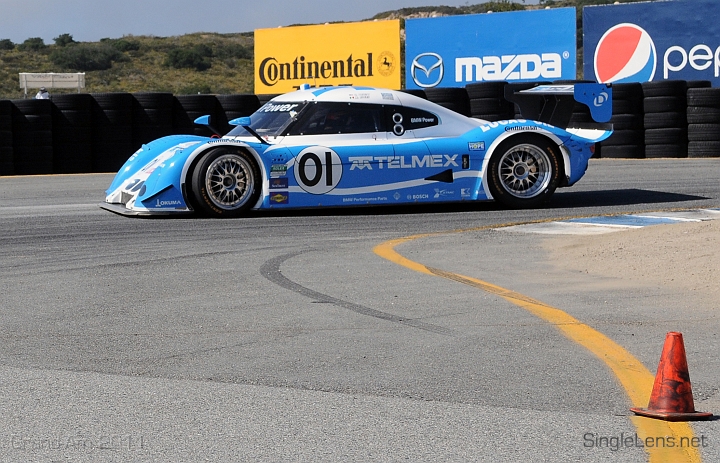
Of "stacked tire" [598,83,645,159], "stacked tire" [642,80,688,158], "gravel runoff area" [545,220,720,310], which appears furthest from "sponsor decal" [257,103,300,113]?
"stacked tire" [642,80,688,158]

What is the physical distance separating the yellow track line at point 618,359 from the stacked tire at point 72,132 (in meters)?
10.7

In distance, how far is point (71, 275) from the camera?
7.89 m

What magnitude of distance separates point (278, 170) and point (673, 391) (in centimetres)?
740

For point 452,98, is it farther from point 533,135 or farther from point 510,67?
point 510,67

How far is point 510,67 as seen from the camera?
87.6 ft

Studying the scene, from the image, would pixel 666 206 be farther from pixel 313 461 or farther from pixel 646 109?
pixel 313 461

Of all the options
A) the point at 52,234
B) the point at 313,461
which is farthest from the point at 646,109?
the point at 313,461

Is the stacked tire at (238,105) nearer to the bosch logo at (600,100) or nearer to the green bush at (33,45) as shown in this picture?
the bosch logo at (600,100)

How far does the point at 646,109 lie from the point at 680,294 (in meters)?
11.9

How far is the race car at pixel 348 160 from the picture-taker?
11062 millimetres

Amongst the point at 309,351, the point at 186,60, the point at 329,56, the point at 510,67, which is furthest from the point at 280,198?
the point at 186,60

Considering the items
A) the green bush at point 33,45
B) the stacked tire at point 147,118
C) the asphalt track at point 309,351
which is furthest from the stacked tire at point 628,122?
the green bush at point 33,45

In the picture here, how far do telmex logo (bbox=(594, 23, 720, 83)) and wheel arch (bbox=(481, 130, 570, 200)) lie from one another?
1313 centimetres

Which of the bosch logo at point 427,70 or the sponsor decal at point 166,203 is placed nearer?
the sponsor decal at point 166,203
